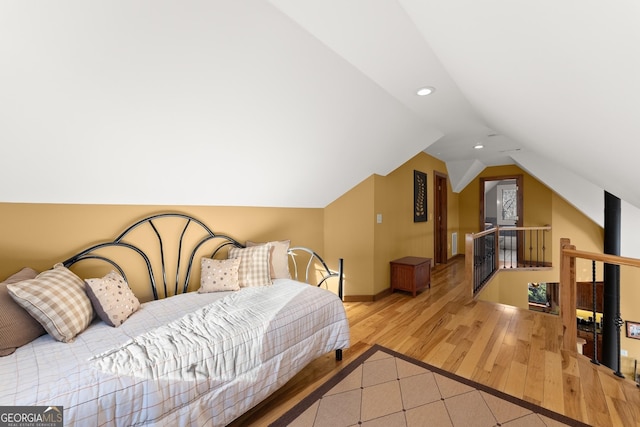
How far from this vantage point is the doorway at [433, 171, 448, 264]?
5648 millimetres

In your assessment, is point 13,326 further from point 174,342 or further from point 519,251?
point 519,251

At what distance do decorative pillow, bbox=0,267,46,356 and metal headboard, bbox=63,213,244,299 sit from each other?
465 mm

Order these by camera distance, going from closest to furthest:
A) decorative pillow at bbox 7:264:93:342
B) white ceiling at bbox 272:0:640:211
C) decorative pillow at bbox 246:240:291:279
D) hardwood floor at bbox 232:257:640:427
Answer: white ceiling at bbox 272:0:640:211, decorative pillow at bbox 7:264:93:342, hardwood floor at bbox 232:257:640:427, decorative pillow at bbox 246:240:291:279

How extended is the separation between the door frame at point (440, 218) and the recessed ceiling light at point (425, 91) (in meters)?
3.35

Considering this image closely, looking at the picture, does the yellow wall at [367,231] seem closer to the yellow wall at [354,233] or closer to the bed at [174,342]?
the yellow wall at [354,233]

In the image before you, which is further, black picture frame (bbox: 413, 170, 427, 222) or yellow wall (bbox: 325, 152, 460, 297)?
black picture frame (bbox: 413, 170, 427, 222)

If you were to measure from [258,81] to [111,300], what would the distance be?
1676 mm

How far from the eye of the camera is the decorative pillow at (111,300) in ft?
5.12

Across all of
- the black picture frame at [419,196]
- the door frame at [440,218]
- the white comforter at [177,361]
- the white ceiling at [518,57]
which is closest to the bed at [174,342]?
the white comforter at [177,361]

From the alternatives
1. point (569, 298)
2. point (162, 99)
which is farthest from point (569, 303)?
point (162, 99)

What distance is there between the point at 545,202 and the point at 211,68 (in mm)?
7068

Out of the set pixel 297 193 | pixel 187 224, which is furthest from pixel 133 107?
pixel 297 193

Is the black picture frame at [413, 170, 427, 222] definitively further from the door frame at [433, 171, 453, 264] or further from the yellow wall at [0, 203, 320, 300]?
the yellow wall at [0, 203, 320, 300]

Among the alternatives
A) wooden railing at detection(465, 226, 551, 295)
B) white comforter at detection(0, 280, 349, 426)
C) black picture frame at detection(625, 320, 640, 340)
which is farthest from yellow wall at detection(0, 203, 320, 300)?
black picture frame at detection(625, 320, 640, 340)
